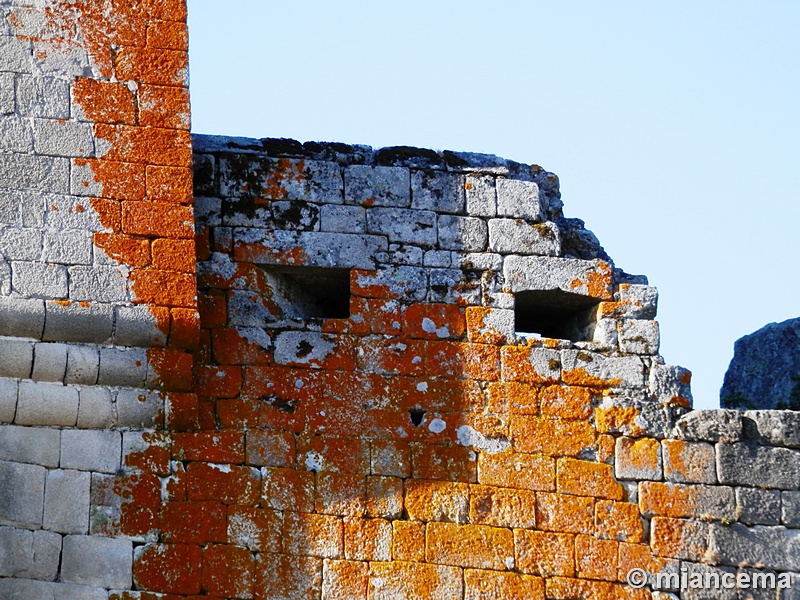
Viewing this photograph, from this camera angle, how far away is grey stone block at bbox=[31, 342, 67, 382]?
6.92 m

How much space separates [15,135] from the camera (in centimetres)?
717

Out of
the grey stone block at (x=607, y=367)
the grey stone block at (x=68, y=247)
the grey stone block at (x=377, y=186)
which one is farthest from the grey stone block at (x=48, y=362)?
the grey stone block at (x=607, y=367)

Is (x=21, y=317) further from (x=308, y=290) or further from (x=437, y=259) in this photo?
(x=437, y=259)

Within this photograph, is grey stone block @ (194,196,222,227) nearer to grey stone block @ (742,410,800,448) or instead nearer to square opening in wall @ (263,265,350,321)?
square opening in wall @ (263,265,350,321)

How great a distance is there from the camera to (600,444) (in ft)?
24.6

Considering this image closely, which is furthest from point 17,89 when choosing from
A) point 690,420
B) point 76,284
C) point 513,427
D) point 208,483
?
point 690,420

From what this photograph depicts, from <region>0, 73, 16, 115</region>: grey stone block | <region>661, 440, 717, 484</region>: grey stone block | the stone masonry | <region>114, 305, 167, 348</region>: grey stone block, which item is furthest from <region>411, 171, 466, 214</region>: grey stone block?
<region>0, 73, 16, 115</region>: grey stone block

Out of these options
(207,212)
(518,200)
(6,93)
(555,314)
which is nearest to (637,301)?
(555,314)

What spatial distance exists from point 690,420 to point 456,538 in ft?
4.77

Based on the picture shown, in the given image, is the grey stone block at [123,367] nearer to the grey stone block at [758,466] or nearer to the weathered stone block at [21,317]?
the weathered stone block at [21,317]

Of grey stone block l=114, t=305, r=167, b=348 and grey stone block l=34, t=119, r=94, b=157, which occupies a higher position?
grey stone block l=34, t=119, r=94, b=157

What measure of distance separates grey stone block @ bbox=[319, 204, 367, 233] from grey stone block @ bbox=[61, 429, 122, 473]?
1.63 m

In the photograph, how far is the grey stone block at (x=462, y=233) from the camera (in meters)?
7.77

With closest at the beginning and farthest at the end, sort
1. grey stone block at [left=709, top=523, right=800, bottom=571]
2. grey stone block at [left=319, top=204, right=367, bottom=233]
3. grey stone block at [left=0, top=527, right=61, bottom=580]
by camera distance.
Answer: grey stone block at [left=0, top=527, right=61, bottom=580], grey stone block at [left=709, top=523, right=800, bottom=571], grey stone block at [left=319, top=204, right=367, bottom=233]
